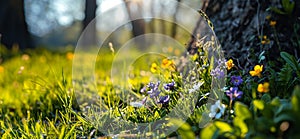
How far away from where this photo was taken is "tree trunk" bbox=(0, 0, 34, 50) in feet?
30.8

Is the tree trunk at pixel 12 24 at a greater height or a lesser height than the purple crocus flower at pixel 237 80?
greater

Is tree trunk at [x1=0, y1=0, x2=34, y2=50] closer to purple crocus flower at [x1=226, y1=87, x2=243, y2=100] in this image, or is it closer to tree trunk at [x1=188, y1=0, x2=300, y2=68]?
tree trunk at [x1=188, y1=0, x2=300, y2=68]

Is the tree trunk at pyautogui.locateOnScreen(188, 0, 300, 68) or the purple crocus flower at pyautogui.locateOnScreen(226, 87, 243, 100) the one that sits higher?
the tree trunk at pyautogui.locateOnScreen(188, 0, 300, 68)

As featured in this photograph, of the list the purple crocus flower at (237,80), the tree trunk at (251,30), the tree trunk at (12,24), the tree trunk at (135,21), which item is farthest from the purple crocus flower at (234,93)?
the tree trunk at (135,21)

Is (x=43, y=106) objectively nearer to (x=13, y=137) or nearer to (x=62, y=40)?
(x=13, y=137)

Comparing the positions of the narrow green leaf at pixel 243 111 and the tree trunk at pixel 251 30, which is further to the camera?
the tree trunk at pixel 251 30

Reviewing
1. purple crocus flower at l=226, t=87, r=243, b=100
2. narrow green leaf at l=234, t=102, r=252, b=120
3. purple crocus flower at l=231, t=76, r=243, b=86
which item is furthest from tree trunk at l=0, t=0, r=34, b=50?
narrow green leaf at l=234, t=102, r=252, b=120

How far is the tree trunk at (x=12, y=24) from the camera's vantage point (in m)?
9.40

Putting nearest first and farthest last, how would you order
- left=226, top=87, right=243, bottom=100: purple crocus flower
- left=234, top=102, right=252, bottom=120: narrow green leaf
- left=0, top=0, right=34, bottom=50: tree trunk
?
left=234, top=102, right=252, bottom=120: narrow green leaf, left=226, top=87, right=243, bottom=100: purple crocus flower, left=0, top=0, right=34, bottom=50: tree trunk

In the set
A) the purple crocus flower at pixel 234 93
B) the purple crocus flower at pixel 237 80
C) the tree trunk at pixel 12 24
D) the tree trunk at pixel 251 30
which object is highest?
the tree trunk at pixel 12 24

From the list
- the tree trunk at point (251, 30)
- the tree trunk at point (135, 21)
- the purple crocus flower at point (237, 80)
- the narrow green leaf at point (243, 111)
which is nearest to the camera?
the narrow green leaf at point (243, 111)

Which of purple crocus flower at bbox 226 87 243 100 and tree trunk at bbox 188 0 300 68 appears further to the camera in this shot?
tree trunk at bbox 188 0 300 68

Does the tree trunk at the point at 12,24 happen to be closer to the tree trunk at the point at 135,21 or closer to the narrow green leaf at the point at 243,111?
the tree trunk at the point at 135,21

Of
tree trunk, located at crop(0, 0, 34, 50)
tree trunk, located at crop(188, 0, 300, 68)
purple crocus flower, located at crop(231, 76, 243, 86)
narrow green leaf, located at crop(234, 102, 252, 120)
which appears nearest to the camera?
narrow green leaf, located at crop(234, 102, 252, 120)
